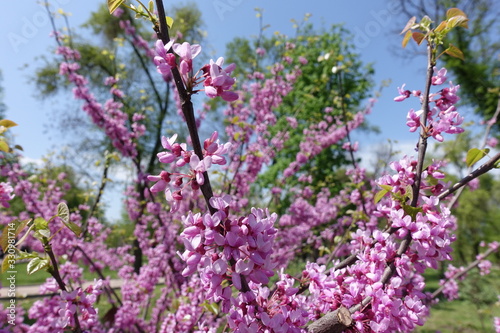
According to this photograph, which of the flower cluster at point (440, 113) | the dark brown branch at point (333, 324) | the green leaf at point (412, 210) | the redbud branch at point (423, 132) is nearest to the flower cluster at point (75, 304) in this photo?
the dark brown branch at point (333, 324)

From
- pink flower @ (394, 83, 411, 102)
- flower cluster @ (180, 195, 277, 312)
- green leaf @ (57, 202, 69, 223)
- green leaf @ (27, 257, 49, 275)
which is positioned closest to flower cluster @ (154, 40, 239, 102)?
flower cluster @ (180, 195, 277, 312)

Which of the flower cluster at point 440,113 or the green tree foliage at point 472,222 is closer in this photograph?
the flower cluster at point 440,113

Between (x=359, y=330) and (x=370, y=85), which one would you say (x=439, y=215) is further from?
(x=370, y=85)

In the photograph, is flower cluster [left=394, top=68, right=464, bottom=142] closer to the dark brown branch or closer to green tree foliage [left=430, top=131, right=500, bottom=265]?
the dark brown branch

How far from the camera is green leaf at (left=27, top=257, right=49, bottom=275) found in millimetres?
1044

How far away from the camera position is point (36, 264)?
3.49ft

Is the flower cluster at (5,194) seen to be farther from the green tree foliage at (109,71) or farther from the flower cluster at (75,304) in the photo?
the green tree foliage at (109,71)

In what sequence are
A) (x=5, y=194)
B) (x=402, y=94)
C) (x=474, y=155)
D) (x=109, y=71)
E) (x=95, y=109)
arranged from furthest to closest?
1. (x=109, y=71)
2. (x=95, y=109)
3. (x=5, y=194)
4. (x=402, y=94)
5. (x=474, y=155)

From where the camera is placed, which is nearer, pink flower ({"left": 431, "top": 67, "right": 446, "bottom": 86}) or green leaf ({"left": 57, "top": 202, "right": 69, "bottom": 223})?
green leaf ({"left": 57, "top": 202, "right": 69, "bottom": 223})

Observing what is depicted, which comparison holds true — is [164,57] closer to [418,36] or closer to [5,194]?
[418,36]

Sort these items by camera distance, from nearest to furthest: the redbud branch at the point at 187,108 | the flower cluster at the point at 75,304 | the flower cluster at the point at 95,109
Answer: the redbud branch at the point at 187,108, the flower cluster at the point at 75,304, the flower cluster at the point at 95,109

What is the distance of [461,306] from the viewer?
1194 cm

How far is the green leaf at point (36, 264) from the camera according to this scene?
1.04m

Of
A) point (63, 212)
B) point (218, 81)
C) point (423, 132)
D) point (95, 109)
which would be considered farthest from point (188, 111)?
point (95, 109)
